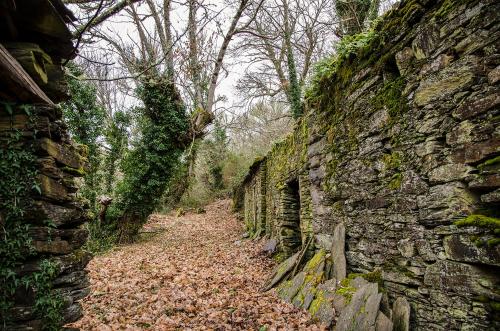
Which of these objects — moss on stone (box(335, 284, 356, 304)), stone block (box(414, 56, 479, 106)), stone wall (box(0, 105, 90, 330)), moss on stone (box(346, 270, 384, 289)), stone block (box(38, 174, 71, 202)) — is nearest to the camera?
stone block (box(414, 56, 479, 106))

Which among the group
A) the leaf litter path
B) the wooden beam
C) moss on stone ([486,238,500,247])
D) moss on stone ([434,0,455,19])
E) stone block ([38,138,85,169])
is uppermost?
moss on stone ([434,0,455,19])

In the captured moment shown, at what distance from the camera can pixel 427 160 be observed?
10.2 ft

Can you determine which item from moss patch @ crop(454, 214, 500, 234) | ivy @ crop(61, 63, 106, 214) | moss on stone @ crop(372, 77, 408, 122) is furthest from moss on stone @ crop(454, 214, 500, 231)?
ivy @ crop(61, 63, 106, 214)

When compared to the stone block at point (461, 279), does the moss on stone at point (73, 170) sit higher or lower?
higher

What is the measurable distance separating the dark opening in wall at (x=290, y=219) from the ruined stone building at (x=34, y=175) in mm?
5461

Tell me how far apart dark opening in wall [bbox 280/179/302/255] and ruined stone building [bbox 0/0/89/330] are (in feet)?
17.9

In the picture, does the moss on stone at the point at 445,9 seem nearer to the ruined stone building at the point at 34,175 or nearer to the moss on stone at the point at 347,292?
the moss on stone at the point at 347,292

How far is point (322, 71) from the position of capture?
18.6 feet

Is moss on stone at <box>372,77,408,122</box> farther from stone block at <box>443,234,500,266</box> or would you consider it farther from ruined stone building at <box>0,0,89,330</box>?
ruined stone building at <box>0,0,89,330</box>

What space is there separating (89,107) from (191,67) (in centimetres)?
462

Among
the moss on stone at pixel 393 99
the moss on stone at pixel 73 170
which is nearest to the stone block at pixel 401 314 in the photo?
the moss on stone at pixel 393 99

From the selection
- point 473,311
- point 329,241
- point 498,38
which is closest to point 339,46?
point 498,38

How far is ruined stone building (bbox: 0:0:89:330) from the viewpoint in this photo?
2701 millimetres

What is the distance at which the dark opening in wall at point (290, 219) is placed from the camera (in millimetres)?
7801
